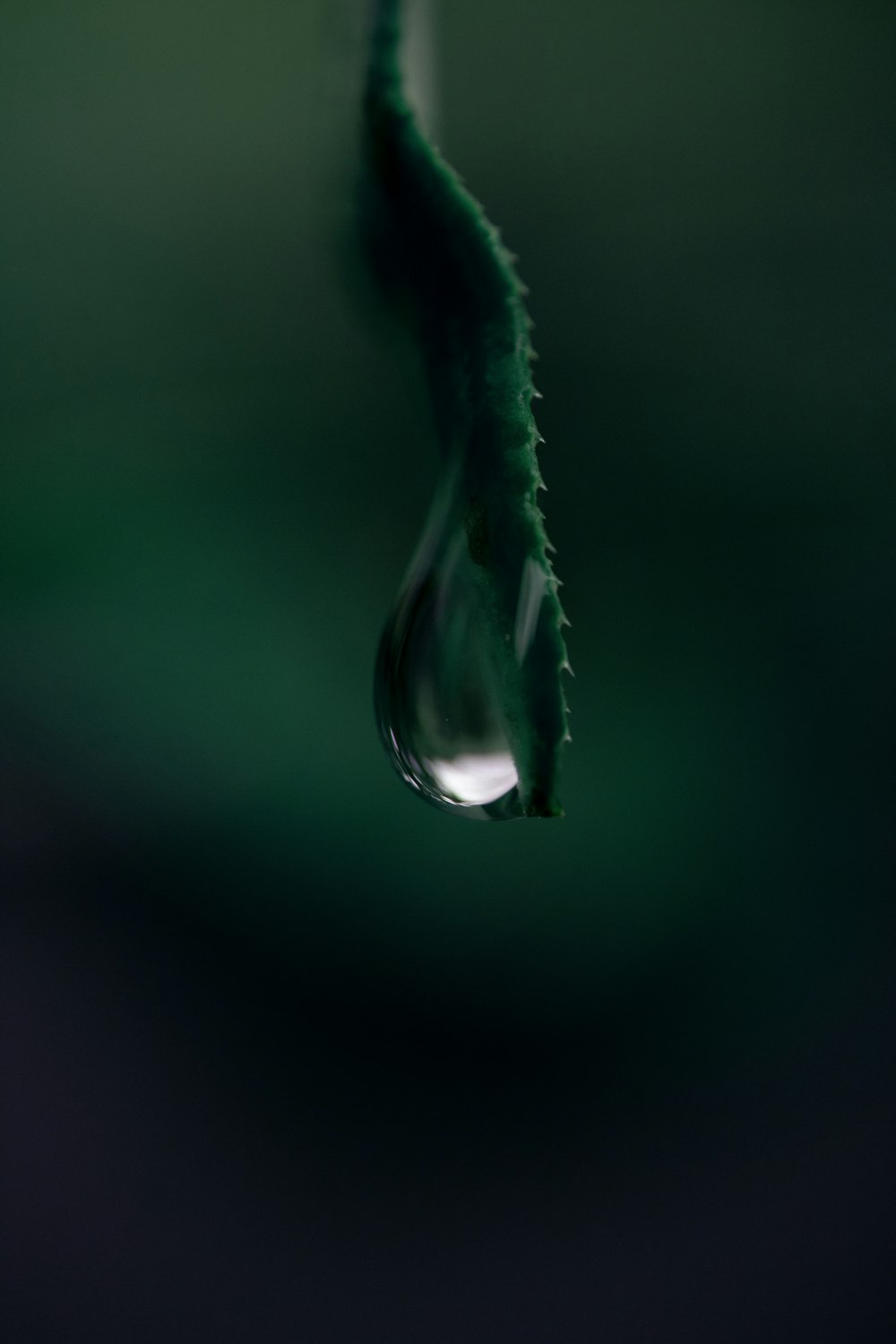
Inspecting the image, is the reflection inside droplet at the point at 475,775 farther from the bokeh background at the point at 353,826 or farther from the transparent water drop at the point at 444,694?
the bokeh background at the point at 353,826

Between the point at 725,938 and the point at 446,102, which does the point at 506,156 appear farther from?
the point at 725,938

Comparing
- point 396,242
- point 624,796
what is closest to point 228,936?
point 624,796

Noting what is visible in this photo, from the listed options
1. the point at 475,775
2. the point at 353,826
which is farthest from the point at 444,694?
the point at 353,826

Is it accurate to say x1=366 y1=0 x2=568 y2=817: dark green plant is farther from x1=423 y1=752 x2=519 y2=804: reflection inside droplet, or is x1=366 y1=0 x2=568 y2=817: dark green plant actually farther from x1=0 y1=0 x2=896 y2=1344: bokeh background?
x1=0 y1=0 x2=896 y2=1344: bokeh background

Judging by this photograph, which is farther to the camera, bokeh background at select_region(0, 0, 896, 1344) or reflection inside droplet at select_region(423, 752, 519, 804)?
bokeh background at select_region(0, 0, 896, 1344)

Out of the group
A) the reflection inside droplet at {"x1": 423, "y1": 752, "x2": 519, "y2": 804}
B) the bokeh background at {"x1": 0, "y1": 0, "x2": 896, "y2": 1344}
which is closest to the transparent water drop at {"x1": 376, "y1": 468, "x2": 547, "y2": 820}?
the reflection inside droplet at {"x1": 423, "y1": 752, "x2": 519, "y2": 804}
